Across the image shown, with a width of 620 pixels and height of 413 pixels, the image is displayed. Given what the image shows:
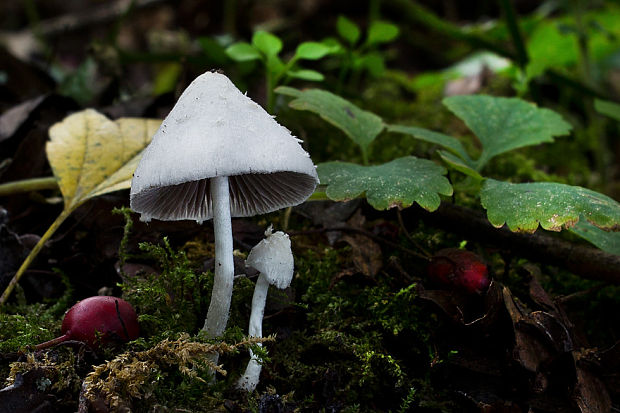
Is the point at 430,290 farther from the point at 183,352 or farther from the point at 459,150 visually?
the point at 183,352

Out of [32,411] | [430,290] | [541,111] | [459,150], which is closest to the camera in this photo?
[32,411]

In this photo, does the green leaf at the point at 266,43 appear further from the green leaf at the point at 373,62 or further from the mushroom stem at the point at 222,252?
the mushroom stem at the point at 222,252

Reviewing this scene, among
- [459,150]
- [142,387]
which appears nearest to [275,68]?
[459,150]

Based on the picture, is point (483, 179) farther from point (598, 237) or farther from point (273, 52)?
point (273, 52)

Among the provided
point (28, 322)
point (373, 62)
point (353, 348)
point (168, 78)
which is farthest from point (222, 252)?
point (168, 78)

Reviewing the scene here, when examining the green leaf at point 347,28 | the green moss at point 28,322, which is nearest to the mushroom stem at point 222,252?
→ the green moss at point 28,322
